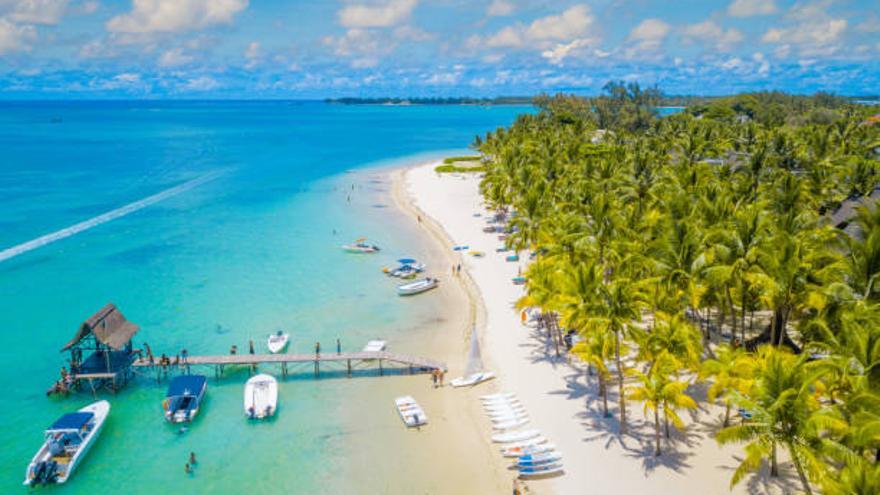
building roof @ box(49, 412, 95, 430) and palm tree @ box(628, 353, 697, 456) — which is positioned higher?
palm tree @ box(628, 353, 697, 456)

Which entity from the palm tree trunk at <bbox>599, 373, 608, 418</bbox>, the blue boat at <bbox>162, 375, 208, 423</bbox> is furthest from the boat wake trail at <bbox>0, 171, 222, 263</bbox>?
the palm tree trunk at <bbox>599, 373, 608, 418</bbox>

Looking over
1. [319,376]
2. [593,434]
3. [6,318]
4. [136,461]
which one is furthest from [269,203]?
[593,434]

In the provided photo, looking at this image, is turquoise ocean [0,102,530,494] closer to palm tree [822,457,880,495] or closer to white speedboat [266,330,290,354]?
white speedboat [266,330,290,354]

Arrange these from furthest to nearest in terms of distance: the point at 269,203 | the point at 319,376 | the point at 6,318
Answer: the point at 269,203
the point at 6,318
the point at 319,376

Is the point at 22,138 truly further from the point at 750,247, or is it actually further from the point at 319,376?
the point at 750,247

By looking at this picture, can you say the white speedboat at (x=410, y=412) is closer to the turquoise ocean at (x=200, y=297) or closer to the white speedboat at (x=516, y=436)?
the turquoise ocean at (x=200, y=297)

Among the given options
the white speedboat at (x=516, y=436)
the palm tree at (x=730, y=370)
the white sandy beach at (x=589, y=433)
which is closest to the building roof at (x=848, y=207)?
the white sandy beach at (x=589, y=433)
